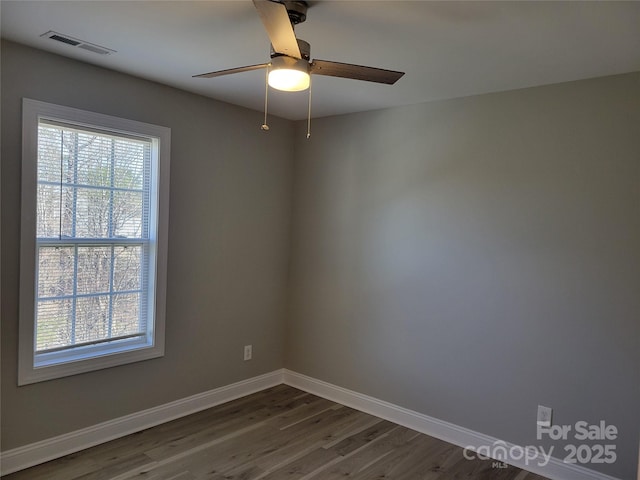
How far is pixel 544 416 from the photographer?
9.25 feet

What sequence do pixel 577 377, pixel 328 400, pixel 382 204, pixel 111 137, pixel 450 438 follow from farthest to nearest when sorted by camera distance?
pixel 328 400, pixel 382 204, pixel 450 438, pixel 111 137, pixel 577 377

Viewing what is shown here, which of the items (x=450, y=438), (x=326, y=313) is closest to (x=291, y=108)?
(x=326, y=313)

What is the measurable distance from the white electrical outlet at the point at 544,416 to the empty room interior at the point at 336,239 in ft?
0.05

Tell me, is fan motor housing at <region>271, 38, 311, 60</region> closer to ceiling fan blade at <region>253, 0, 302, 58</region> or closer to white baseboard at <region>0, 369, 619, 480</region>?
ceiling fan blade at <region>253, 0, 302, 58</region>

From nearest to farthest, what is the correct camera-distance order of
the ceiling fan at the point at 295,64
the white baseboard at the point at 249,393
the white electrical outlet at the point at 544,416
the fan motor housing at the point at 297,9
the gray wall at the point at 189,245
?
the ceiling fan at the point at 295,64
the fan motor housing at the point at 297,9
the gray wall at the point at 189,245
the white baseboard at the point at 249,393
the white electrical outlet at the point at 544,416

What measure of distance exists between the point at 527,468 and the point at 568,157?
195cm

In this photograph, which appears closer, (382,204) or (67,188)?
(67,188)

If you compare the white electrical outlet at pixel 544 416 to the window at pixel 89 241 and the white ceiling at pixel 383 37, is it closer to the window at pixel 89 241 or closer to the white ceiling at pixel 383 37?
the white ceiling at pixel 383 37

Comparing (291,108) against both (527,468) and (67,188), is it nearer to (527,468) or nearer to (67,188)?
(67,188)

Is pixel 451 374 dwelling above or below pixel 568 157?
below

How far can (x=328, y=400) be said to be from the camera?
386 centimetres

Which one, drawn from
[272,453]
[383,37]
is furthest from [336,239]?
[383,37]

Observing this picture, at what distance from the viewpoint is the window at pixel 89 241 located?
261cm

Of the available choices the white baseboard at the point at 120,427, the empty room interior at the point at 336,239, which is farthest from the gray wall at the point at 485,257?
the white baseboard at the point at 120,427
